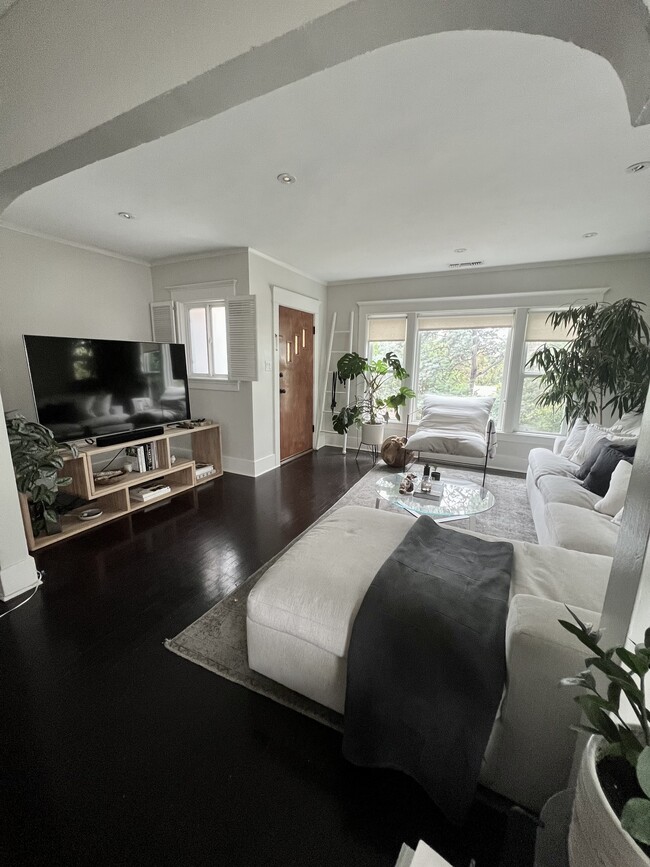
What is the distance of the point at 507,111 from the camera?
149 centimetres

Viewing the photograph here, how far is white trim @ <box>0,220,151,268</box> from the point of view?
2.88 m

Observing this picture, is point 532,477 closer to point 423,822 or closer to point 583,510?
point 583,510

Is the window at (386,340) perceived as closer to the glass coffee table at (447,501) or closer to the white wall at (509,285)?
the white wall at (509,285)

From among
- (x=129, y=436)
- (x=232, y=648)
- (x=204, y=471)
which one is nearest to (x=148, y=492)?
(x=129, y=436)

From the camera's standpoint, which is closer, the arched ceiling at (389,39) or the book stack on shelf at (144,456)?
the arched ceiling at (389,39)

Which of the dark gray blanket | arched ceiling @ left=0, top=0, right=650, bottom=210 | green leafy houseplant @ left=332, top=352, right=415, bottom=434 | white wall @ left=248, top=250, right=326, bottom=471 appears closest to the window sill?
white wall @ left=248, top=250, right=326, bottom=471

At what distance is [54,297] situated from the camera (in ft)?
10.6

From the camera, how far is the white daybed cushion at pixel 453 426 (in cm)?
385

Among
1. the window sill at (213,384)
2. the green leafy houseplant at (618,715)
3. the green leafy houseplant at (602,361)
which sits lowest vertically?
the green leafy houseplant at (618,715)

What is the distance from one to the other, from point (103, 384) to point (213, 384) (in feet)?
3.98

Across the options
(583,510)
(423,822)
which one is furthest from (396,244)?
(423,822)

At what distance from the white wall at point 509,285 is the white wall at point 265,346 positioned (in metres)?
0.94

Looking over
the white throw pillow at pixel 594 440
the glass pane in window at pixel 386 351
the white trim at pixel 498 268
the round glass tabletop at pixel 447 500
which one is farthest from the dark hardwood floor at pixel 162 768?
the white trim at pixel 498 268

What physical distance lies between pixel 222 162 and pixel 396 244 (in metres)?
1.88
